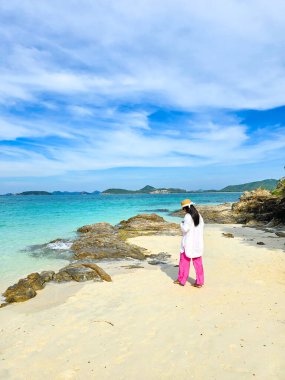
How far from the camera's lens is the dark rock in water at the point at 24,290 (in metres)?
9.00

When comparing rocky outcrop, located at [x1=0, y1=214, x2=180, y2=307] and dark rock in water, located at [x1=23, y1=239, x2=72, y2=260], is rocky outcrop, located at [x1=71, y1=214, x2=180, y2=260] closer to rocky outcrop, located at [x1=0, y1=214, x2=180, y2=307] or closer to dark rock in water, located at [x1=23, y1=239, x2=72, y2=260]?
rocky outcrop, located at [x1=0, y1=214, x2=180, y2=307]

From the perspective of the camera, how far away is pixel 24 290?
9.67 metres

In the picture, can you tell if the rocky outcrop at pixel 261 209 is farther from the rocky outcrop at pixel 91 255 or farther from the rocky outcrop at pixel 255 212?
the rocky outcrop at pixel 91 255

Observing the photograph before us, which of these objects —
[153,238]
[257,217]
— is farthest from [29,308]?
[257,217]

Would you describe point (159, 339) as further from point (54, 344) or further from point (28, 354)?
point (28, 354)

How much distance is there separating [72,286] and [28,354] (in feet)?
14.6

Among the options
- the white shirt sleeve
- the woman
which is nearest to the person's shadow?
the woman

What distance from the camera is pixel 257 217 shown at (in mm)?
29703

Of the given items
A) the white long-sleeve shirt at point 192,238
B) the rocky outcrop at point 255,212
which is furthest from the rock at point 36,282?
the rocky outcrop at point 255,212

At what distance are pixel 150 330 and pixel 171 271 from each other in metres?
5.29

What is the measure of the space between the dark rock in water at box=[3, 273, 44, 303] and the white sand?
0.30m

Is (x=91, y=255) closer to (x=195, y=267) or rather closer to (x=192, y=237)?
(x=195, y=267)

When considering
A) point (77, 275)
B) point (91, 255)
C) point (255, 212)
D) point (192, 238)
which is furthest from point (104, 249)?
point (255, 212)

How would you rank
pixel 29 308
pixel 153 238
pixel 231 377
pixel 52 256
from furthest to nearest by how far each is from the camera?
pixel 153 238 < pixel 52 256 < pixel 29 308 < pixel 231 377
